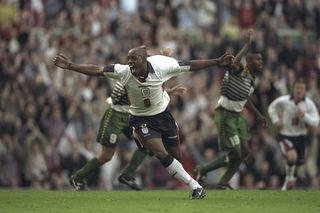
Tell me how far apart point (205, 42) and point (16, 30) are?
15.8 ft

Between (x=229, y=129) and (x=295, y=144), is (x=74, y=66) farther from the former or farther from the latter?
(x=295, y=144)

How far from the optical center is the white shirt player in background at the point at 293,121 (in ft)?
69.7

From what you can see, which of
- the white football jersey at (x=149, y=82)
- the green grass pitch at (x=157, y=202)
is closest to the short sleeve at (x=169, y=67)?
the white football jersey at (x=149, y=82)

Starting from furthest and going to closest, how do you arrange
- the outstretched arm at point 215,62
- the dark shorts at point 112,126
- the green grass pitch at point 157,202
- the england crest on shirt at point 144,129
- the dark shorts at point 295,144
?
1. the dark shorts at point 295,144
2. the dark shorts at point 112,126
3. the england crest on shirt at point 144,129
4. the outstretched arm at point 215,62
5. the green grass pitch at point 157,202

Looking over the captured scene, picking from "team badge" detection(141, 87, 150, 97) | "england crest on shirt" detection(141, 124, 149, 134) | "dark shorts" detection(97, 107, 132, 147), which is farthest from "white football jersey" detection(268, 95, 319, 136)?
"team badge" detection(141, 87, 150, 97)

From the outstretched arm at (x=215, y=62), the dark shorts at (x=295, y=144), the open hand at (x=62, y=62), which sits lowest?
the dark shorts at (x=295, y=144)

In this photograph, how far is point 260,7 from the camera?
2925cm

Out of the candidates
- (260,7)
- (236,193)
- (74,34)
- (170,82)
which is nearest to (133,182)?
(236,193)

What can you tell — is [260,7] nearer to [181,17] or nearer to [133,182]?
[181,17]

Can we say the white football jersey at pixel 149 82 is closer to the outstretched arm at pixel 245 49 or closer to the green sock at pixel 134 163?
the outstretched arm at pixel 245 49

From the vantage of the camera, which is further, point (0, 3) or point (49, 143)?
point (0, 3)

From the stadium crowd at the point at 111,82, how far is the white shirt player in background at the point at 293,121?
9.43 ft

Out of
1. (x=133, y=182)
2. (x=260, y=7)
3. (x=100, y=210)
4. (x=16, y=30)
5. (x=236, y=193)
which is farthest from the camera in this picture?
(x=260, y=7)

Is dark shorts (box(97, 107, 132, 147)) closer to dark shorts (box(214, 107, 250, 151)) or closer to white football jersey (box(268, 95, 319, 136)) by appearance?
dark shorts (box(214, 107, 250, 151))
